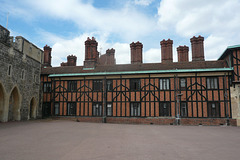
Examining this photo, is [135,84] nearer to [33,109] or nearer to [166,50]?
[166,50]

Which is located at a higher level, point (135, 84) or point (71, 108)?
point (135, 84)

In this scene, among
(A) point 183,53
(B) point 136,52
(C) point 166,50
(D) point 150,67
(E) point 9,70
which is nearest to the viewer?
(E) point 9,70

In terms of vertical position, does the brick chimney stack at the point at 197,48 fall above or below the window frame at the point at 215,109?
above

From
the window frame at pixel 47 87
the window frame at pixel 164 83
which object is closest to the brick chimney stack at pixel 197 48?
the window frame at pixel 164 83

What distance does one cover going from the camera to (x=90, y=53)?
21672 mm

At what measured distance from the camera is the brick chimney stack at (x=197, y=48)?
21.2m

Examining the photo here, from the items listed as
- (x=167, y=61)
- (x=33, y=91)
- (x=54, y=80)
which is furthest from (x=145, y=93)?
(x=33, y=91)

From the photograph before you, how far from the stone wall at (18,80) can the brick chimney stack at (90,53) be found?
16.9 ft

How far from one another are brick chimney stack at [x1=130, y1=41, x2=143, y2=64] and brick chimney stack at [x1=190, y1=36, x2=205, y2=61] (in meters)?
6.14

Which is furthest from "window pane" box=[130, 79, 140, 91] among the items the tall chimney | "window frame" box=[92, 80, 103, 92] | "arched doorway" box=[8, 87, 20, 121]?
the tall chimney

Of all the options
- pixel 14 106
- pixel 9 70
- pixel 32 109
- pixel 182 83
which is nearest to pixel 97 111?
pixel 32 109

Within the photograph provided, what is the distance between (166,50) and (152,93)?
22.1 ft

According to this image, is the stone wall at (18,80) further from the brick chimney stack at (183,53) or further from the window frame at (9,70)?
the brick chimney stack at (183,53)

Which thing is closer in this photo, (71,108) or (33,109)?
(71,108)
